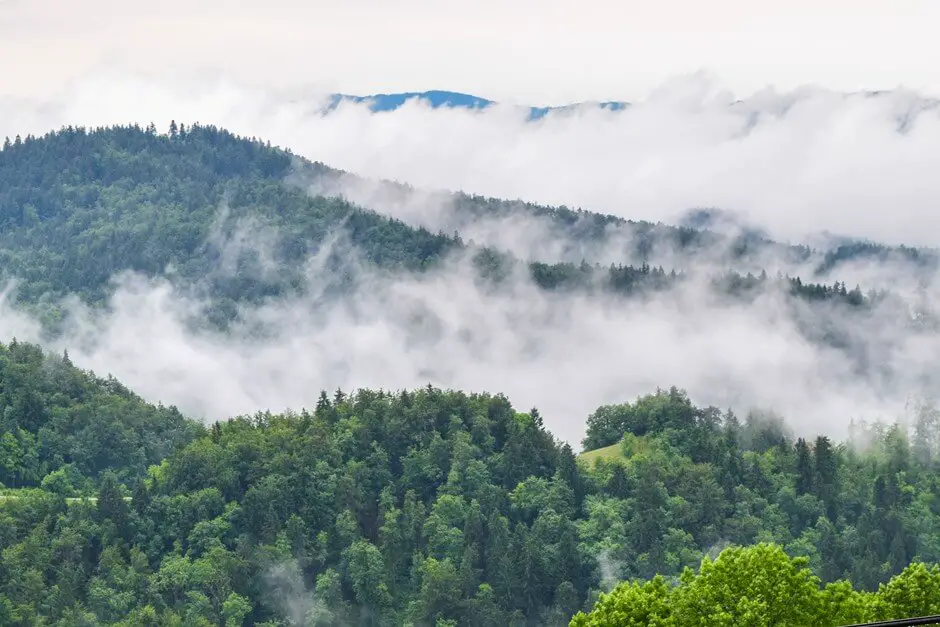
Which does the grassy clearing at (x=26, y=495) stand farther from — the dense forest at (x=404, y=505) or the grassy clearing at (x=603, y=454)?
the grassy clearing at (x=603, y=454)

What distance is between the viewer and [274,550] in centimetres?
15088

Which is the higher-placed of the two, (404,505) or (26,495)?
(26,495)

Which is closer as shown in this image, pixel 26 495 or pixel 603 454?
pixel 26 495

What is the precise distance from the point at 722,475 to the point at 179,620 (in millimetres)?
57458

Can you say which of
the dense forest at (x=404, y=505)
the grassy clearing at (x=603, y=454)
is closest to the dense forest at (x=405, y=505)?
the dense forest at (x=404, y=505)

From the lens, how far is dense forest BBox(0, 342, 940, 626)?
146 meters

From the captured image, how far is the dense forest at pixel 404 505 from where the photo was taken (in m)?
146

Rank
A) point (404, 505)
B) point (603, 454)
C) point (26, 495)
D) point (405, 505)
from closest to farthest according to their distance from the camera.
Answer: point (26, 495), point (405, 505), point (404, 505), point (603, 454)

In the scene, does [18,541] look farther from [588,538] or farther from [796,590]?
[796,590]

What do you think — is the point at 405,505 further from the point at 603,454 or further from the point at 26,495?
the point at 26,495

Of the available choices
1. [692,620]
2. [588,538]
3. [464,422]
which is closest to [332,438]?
[464,422]

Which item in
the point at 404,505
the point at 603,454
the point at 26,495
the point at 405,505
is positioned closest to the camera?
the point at 26,495

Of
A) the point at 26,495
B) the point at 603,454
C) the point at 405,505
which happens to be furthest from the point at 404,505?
the point at 26,495

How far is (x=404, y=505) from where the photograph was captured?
164m
